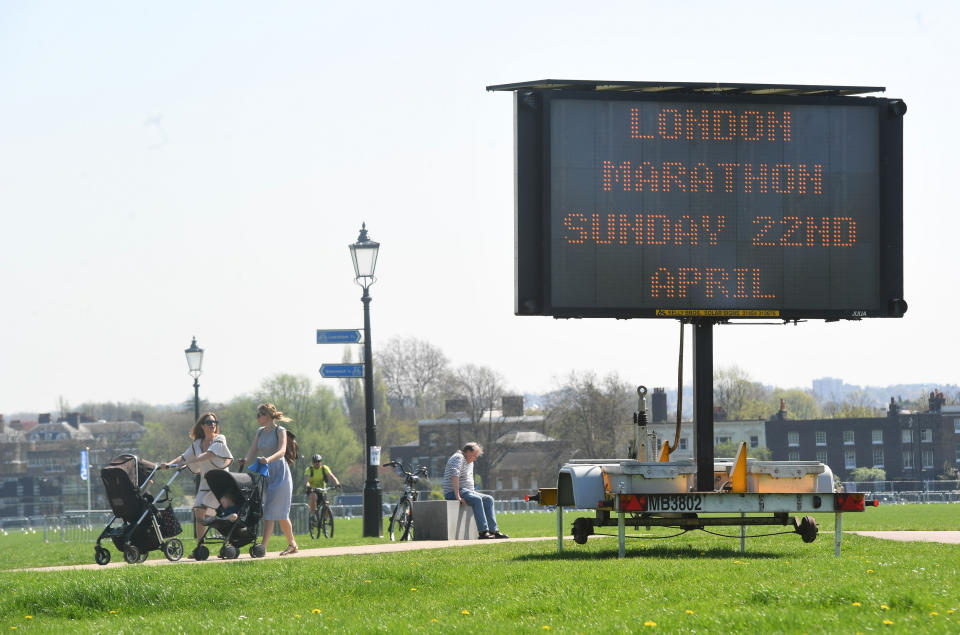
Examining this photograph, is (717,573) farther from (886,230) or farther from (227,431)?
(227,431)

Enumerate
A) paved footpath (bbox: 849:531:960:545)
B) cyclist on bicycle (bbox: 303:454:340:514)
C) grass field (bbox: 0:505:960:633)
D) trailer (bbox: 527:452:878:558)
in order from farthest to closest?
1. cyclist on bicycle (bbox: 303:454:340:514)
2. paved footpath (bbox: 849:531:960:545)
3. trailer (bbox: 527:452:878:558)
4. grass field (bbox: 0:505:960:633)

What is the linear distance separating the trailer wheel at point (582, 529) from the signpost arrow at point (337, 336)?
1196 centimetres

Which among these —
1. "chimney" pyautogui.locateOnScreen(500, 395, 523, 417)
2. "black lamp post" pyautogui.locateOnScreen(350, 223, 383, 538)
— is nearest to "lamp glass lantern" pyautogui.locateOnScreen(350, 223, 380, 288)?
"black lamp post" pyautogui.locateOnScreen(350, 223, 383, 538)

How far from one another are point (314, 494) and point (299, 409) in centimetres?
7567

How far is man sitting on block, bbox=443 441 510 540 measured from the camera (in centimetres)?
2027

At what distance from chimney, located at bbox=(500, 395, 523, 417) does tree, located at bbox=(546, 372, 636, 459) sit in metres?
12.9

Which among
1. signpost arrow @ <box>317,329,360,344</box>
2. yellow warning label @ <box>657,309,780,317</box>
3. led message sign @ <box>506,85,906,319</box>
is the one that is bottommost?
yellow warning label @ <box>657,309,780,317</box>

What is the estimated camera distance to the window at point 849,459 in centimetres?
12281

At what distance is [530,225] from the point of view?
1374 cm

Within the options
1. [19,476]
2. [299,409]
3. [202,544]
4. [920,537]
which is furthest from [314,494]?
[19,476]

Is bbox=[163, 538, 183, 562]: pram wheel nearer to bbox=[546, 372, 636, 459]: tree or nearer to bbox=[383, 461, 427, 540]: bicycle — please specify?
bbox=[383, 461, 427, 540]: bicycle

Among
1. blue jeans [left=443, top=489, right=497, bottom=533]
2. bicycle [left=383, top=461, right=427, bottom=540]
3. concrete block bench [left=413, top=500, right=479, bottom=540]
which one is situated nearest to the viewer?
blue jeans [left=443, top=489, right=497, bottom=533]

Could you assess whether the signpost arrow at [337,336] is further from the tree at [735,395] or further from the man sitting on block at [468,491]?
the tree at [735,395]

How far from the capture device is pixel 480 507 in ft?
A: 66.7
